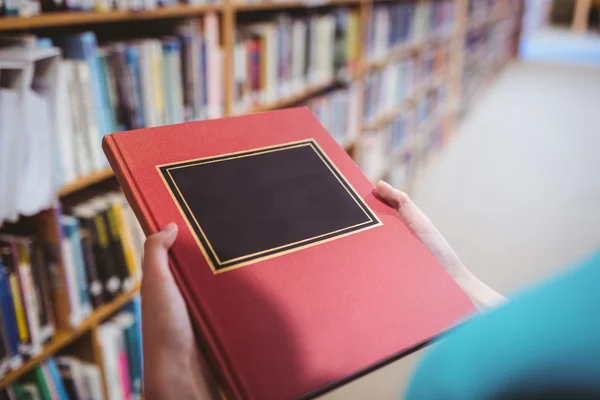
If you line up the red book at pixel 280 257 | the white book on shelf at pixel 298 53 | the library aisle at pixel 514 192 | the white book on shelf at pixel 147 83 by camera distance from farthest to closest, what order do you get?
1. the library aisle at pixel 514 192
2. the white book on shelf at pixel 298 53
3. the white book on shelf at pixel 147 83
4. the red book at pixel 280 257

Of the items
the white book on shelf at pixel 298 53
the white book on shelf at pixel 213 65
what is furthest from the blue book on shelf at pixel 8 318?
the white book on shelf at pixel 298 53

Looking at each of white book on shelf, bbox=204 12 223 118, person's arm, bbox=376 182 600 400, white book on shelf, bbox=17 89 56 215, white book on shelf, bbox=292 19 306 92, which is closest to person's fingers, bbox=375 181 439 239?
person's arm, bbox=376 182 600 400

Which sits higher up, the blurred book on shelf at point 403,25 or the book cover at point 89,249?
the blurred book on shelf at point 403,25

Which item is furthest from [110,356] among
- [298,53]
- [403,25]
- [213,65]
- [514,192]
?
[514,192]

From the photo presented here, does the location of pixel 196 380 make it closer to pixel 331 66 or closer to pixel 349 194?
pixel 349 194

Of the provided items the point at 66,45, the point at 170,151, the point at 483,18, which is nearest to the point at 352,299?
the point at 170,151

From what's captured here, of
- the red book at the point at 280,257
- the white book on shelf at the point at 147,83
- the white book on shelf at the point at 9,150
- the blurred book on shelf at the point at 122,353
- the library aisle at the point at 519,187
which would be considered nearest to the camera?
the red book at the point at 280,257

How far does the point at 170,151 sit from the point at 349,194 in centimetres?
28

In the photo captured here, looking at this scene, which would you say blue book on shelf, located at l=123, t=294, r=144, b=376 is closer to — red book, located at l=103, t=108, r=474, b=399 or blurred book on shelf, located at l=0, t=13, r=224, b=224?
blurred book on shelf, located at l=0, t=13, r=224, b=224

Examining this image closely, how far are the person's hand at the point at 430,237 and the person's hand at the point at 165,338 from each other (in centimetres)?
37

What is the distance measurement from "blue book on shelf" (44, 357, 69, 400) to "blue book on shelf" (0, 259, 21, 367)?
5.2 inches

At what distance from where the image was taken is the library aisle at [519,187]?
292 cm

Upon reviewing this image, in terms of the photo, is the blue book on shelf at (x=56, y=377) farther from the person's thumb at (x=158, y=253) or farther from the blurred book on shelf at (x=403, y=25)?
the blurred book on shelf at (x=403, y=25)

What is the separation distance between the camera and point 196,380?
64 cm
